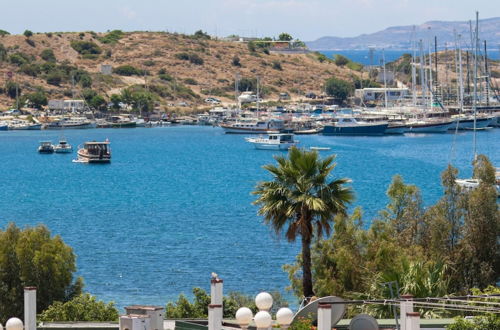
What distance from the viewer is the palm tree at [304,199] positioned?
29906mm

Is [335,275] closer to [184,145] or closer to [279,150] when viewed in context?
[279,150]

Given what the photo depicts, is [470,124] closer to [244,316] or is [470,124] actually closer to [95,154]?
[95,154]

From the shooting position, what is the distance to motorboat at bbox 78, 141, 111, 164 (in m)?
137

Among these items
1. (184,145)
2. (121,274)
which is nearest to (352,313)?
(121,274)

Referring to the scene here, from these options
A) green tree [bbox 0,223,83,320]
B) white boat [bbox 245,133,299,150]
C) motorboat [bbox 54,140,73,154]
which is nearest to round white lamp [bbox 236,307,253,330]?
green tree [bbox 0,223,83,320]

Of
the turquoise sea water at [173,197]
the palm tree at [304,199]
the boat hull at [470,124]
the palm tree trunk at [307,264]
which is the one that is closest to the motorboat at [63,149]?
the turquoise sea water at [173,197]

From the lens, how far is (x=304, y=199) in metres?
29.7

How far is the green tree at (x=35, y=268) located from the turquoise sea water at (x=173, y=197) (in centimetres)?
1098

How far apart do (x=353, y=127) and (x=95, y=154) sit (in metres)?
57.8

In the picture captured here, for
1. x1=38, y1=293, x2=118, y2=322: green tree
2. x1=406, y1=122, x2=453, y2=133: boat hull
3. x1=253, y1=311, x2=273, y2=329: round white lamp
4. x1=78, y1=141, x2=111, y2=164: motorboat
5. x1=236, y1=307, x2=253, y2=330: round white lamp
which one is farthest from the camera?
x1=406, y1=122, x2=453, y2=133: boat hull

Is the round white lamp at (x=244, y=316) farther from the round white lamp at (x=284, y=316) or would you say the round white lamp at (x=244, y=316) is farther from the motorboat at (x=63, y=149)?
the motorboat at (x=63, y=149)

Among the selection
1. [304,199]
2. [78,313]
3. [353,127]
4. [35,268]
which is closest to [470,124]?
[353,127]

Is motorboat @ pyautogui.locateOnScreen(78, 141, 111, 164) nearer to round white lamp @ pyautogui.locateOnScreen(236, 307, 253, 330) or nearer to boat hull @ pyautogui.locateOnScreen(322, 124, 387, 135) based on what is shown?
boat hull @ pyautogui.locateOnScreen(322, 124, 387, 135)

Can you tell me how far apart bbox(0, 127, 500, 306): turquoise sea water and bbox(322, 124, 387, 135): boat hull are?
124 inches
